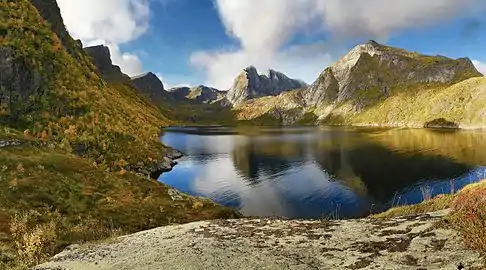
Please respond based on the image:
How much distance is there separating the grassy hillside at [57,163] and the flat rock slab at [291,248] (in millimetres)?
4106

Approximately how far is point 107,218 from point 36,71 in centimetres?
3599

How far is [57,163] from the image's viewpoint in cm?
3462

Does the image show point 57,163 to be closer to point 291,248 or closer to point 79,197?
point 79,197

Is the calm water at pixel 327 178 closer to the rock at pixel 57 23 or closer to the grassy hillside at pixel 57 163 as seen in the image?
the grassy hillside at pixel 57 163

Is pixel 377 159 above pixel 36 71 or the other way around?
the other way around

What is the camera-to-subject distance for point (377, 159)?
101 meters

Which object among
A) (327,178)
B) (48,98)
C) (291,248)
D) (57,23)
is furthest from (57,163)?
(57,23)

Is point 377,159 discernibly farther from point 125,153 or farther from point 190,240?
point 190,240

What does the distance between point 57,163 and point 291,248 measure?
2858cm

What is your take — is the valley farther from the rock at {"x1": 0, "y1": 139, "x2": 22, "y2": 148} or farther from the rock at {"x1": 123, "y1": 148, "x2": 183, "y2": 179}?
the rock at {"x1": 123, "y1": 148, "x2": 183, "y2": 179}

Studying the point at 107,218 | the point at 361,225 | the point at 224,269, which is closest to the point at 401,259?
the point at 361,225

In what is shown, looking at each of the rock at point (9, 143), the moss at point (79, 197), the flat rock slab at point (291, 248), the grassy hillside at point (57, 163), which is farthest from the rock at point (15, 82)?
the flat rock slab at point (291, 248)

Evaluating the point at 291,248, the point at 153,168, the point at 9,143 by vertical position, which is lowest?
the point at 153,168

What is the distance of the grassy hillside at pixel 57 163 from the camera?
22.3 meters
